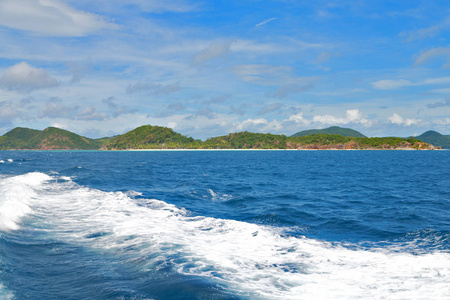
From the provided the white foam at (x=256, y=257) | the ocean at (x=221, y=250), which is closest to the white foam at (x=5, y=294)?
the ocean at (x=221, y=250)

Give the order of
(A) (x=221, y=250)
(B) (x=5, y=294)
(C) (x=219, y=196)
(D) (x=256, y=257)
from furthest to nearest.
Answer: (C) (x=219, y=196), (A) (x=221, y=250), (D) (x=256, y=257), (B) (x=5, y=294)

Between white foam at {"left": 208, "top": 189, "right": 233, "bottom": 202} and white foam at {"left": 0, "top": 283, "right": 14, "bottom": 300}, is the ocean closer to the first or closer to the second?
white foam at {"left": 0, "top": 283, "right": 14, "bottom": 300}

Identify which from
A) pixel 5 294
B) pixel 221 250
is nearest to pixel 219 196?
pixel 221 250

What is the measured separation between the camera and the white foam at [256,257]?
9.60 metres

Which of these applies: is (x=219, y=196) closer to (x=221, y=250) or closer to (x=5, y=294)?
(x=221, y=250)

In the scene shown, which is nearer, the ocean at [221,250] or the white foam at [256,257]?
the ocean at [221,250]

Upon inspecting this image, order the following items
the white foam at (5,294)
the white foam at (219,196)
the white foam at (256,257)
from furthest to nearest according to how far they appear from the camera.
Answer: the white foam at (219,196)
the white foam at (256,257)
the white foam at (5,294)

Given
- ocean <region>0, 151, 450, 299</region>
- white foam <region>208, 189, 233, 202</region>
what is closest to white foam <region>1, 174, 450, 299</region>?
ocean <region>0, 151, 450, 299</region>

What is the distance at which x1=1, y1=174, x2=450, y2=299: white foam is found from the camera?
9602 mm

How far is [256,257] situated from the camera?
12703 mm

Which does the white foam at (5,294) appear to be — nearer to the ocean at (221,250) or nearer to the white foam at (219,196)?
the ocean at (221,250)

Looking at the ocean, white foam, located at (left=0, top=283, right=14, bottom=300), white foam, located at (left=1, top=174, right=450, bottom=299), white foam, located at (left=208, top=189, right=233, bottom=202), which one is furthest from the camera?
white foam, located at (left=208, top=189, right=233, bottom=202)

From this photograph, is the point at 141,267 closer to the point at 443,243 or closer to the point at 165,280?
the point at 165,280

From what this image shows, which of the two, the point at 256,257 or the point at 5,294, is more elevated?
the point at 5,294
